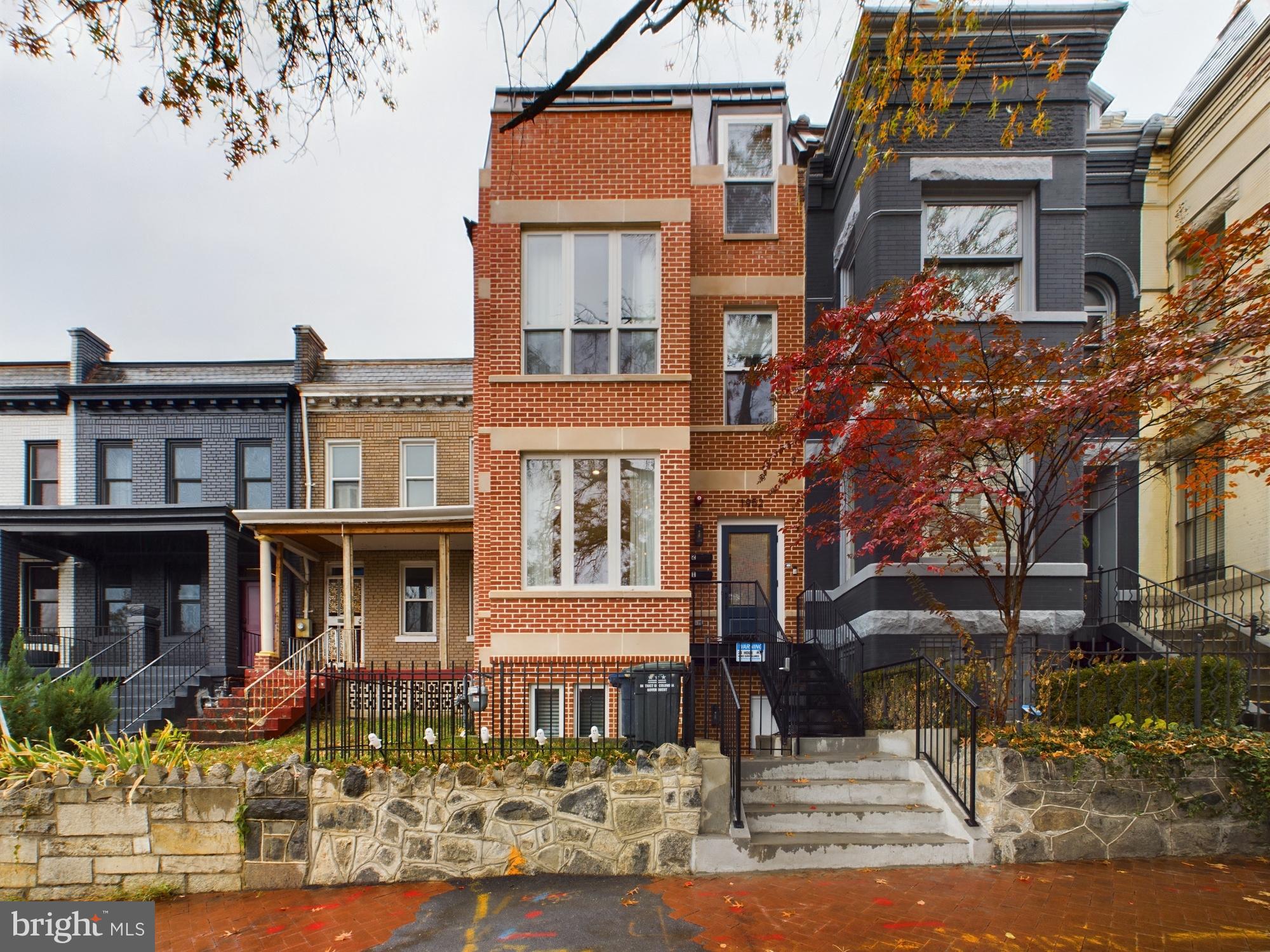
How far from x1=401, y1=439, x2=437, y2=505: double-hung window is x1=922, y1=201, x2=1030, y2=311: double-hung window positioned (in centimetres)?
1098

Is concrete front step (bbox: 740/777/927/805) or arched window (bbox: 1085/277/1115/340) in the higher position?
arched window (bbox: 1085/277/1115/340)

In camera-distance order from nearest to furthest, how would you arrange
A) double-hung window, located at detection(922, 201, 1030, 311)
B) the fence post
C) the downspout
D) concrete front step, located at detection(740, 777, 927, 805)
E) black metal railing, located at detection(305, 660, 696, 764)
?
black metal railing, located at detection(305, 660, 696, 764), the fence post, concrete front step, located at detection(740, 777, 927, 805), double-hung window, located at detection(922, 201, 1030, 311), the downspout

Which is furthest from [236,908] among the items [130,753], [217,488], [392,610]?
[217,488]

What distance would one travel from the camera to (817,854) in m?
6.67

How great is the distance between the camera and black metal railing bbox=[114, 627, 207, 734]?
13320mm

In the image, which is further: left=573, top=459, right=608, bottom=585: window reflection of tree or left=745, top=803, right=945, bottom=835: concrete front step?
left=573, top=459, right=608, bottom=585: window reflection of tree

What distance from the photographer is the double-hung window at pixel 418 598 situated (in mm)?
16812

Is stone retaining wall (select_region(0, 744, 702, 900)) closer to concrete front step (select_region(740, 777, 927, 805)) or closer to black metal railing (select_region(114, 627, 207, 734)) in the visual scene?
concrete front step (select_region(740, 777, 927, 805))

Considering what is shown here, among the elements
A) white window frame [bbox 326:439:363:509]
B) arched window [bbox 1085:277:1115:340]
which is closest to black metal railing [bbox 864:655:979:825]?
arched window [bbox 1085:277:1115:340]

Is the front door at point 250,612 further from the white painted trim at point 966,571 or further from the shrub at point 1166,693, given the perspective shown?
the shrub at point 1166,693

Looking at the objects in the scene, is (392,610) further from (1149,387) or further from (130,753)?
(1149,387)

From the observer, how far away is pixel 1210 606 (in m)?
11.8

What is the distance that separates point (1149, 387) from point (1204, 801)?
12.1 ft

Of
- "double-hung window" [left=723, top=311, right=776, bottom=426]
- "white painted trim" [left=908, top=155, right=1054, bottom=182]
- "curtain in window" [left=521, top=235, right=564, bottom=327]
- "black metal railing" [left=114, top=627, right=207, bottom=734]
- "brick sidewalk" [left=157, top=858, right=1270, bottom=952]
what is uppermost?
"white painted trim" [left=908, top=155, right=1054, bottom=182]
